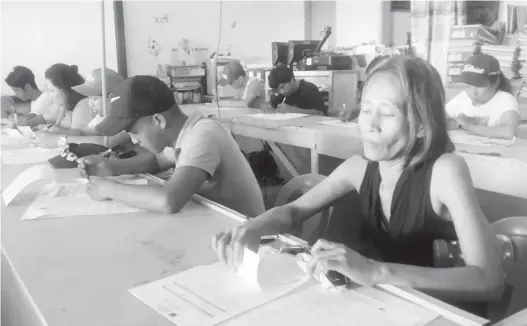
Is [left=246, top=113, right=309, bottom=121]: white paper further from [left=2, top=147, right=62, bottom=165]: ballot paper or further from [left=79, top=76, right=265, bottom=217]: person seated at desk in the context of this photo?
[left=79, top=76, right=265, bottom=217]: person seated at desk

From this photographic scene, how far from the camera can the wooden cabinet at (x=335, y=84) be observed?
4.74 metres

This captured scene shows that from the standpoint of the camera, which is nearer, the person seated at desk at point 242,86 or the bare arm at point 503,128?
the bare arm at point 503,128

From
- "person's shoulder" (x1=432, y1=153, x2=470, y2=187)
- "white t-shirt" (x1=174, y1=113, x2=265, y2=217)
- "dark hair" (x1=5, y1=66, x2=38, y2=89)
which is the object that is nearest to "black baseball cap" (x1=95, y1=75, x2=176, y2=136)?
"white t-shirt" (x1=174, y1=113, x2=265, y2=217)

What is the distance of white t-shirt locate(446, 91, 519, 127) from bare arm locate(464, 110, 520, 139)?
5cm

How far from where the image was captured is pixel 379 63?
1107 millimetres

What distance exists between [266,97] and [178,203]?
11.6 feet

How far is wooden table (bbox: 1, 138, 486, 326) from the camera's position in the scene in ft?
2.57

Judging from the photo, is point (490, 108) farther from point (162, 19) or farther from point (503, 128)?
point (162, 19)


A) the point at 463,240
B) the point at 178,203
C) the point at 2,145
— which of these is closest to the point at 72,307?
the point at 178,203

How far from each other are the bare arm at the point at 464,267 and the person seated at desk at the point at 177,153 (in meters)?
0.70

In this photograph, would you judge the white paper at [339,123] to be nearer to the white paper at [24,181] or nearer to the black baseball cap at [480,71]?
the black baseball cap at [480,71]

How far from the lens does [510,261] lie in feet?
3.40

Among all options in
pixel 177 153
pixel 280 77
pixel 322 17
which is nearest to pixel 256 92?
pixel 280 77

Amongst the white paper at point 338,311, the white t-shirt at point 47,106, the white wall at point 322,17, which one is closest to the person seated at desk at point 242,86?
the white t-shirt at point 47,106
